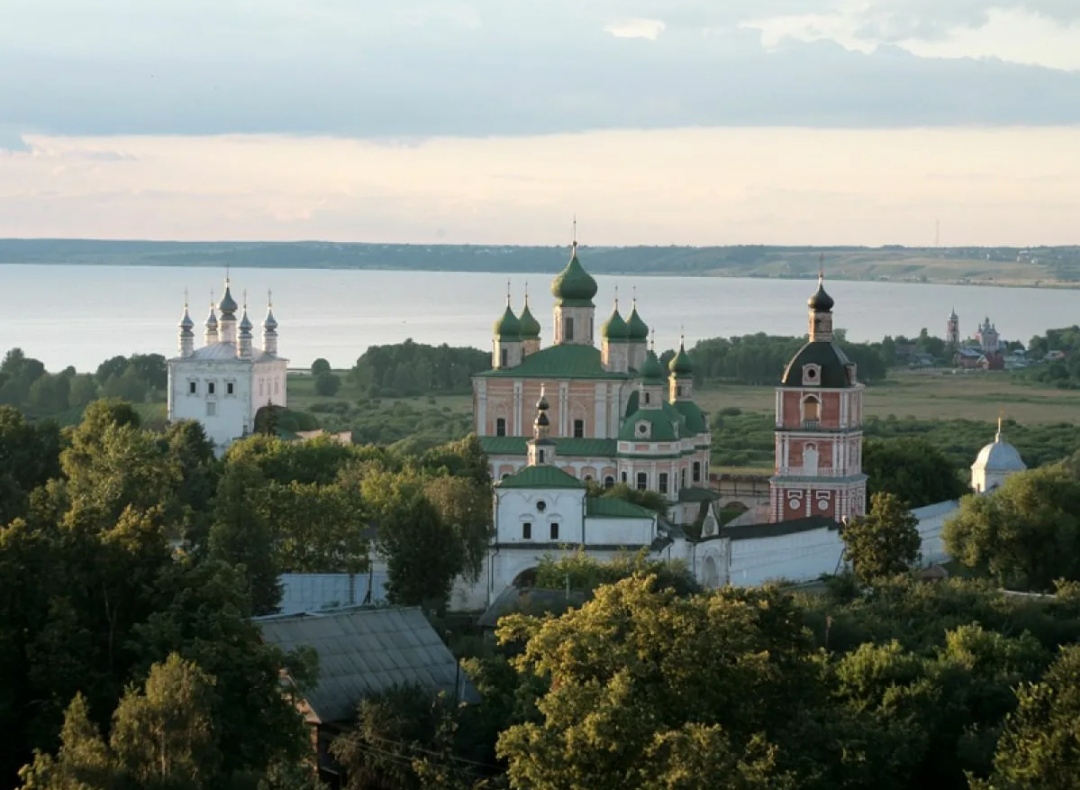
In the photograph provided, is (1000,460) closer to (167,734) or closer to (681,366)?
(681,366)

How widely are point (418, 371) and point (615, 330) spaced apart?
4605 centimetres

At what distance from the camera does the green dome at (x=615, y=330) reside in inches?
1987

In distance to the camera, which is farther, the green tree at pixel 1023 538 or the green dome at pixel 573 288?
the green dome at pixel 573 288

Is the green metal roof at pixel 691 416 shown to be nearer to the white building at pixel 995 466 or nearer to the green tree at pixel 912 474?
the green tree at pixel 912 474

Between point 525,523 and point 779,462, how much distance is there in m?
9.69

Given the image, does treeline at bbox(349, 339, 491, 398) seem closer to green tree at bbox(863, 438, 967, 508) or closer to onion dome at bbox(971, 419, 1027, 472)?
green tree at bbox(863, 438, 967, 508)

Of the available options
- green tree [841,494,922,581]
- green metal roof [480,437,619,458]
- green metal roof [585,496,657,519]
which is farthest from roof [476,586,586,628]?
green metal roof [480,437,619,458]

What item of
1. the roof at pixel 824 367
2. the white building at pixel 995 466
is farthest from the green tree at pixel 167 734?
the white building at pixel 995 466

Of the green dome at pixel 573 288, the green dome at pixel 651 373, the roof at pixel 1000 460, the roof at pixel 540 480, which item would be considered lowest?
the roof at pixel 1000 460

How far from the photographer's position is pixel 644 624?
73.6 ft

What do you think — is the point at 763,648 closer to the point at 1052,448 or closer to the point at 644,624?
the point at 644,624

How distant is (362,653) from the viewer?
27391 millimetres

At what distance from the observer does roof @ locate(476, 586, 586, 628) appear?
32.3 meters

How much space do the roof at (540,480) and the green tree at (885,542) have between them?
4112mm
